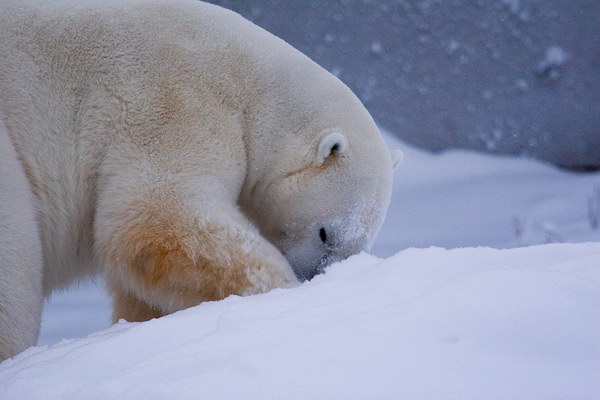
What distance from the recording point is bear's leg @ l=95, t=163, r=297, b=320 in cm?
242

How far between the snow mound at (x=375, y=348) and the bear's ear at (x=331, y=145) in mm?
1072

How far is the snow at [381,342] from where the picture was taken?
1.23m

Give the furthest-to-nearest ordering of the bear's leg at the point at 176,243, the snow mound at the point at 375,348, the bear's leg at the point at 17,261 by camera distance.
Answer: the bear's leg at the point at 176,243, the bear's leg at the point at 17,261, the snow mound at the point at 375,348

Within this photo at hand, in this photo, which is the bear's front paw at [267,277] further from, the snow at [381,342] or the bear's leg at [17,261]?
the bear's leg at [17,261]

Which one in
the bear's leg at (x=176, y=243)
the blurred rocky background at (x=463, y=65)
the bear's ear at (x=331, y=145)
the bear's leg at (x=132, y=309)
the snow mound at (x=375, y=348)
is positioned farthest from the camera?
the blurred rocky background at (x=463, y=65)

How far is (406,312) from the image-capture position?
146cm

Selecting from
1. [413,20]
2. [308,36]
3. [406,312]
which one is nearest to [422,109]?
[413,20]

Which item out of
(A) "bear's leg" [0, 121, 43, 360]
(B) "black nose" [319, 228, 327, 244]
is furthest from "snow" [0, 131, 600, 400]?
(B) "black nose" [319, 228, 327, 244]

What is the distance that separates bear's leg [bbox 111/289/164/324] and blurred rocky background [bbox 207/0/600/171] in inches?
178

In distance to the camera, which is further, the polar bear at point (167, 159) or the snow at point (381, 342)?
the polar bear at point (167, 159)

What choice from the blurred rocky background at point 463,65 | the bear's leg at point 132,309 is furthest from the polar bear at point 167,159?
the blurred rocky background at point 463,65

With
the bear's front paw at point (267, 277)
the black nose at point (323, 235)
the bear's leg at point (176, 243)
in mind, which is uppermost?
the bear's leg at point (176, 243)

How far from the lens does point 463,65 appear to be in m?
7.36

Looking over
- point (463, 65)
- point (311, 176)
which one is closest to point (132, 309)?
point (311, 176)
